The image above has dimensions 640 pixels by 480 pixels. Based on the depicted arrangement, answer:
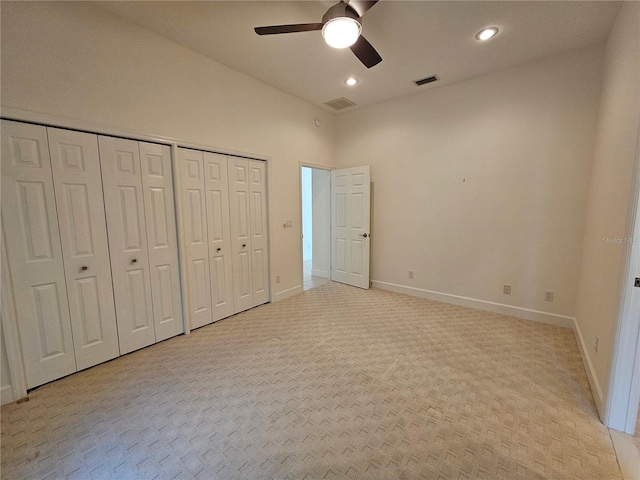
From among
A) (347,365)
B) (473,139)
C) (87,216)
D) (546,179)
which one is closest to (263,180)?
(87,216)

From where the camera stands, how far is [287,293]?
411 cm

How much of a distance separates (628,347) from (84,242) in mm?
3937

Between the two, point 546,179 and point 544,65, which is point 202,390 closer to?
point 546,179

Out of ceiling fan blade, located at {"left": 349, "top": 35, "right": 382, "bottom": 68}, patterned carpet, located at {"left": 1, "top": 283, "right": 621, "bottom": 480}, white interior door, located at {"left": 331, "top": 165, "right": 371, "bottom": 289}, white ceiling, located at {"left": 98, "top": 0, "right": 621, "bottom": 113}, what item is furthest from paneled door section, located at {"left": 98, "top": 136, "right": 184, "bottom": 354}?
white interior door, located at {"left": 331, "top": 165, "right": 371, "bottom": 289}

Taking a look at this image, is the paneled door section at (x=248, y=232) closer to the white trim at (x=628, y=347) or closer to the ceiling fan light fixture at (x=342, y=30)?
the ceiling fan light fixture at (x=342, y=30)

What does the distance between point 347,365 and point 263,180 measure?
2547 millimetres

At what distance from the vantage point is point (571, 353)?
2520 millimetres

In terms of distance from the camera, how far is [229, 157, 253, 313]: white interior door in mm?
3318

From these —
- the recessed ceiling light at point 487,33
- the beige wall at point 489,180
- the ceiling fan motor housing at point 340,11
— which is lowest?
the beige wall at point 489,180

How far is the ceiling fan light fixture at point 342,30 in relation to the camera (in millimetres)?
1789

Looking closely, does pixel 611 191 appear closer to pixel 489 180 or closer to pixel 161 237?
pixel 489 180

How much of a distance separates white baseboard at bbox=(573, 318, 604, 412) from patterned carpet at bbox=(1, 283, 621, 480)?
0.06m

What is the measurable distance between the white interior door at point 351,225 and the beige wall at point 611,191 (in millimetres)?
2579

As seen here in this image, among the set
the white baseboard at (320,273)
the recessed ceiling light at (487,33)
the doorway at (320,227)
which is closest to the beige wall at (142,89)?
the doorway at (320,227)
